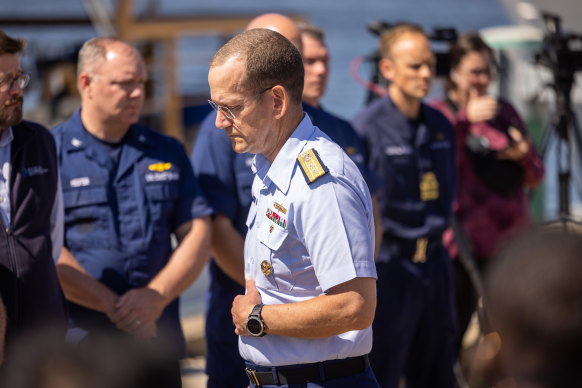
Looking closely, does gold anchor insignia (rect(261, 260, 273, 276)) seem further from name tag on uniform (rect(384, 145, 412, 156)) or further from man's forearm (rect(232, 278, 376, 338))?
name tag on uniform (rect(384, 145, 412, 156))

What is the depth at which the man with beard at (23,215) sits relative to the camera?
2.59m

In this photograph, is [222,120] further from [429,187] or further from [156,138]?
[429,187]

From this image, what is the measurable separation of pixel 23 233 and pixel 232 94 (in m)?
1.03

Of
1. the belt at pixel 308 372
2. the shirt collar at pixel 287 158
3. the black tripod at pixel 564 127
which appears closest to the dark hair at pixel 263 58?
the shirt collar at pixel 287 158

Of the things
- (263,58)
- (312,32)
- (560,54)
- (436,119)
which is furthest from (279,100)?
(560,54)

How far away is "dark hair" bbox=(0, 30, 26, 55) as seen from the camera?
262 cm

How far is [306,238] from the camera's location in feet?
6.27

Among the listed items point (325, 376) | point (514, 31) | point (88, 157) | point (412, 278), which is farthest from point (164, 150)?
point (514, 31)

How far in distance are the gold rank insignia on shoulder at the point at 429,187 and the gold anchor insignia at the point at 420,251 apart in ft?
0.62

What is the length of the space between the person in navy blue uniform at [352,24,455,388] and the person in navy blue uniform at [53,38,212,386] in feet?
2.87

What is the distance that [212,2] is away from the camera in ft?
173

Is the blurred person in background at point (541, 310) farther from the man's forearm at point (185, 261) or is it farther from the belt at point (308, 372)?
the man's forearm at point (185, 261)

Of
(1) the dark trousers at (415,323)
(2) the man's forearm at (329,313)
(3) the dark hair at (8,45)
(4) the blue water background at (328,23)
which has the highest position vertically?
(3) the dark hair at (8,45)

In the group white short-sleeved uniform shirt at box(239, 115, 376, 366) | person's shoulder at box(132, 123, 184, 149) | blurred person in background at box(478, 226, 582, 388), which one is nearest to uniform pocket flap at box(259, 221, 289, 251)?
white short-sleeved uniform shirt at box(239, 115, 376, 366)
